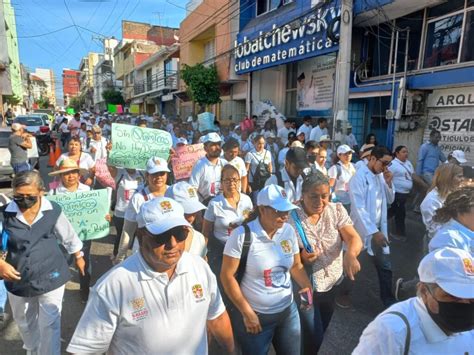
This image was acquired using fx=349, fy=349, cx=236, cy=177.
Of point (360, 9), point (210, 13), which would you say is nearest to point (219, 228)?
point (360, 9)

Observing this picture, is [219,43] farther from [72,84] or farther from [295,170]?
[72,84]

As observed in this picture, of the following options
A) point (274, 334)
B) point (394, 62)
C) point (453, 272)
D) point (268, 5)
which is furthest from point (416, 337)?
point (268, 5)

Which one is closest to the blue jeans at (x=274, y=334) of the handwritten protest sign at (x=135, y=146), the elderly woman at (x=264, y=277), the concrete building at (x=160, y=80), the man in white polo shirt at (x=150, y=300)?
the elderly woman at (x=264, y=277)

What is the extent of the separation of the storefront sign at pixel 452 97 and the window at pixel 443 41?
2.41ft

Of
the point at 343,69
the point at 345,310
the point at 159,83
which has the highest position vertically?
the point at 159,83

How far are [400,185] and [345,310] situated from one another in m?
3.19

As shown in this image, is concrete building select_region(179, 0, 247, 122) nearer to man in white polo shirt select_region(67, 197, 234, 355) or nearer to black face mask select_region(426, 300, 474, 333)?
man in white polo shirt select_region(67, 197, 234, 355)

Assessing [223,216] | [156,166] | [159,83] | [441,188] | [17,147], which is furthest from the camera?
[159,83]

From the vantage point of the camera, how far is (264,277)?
236 cm

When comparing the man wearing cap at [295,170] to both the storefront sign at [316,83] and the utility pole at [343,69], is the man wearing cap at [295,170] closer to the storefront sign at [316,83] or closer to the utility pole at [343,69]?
the utility pole at [343,69]

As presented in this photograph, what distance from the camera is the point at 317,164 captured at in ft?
17.2

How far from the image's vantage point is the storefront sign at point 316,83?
12148 mm

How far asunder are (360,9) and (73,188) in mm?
8633

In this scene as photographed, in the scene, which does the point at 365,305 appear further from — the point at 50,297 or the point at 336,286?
the point at 50,297
